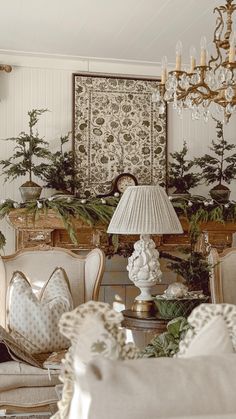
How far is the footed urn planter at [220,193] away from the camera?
543 cm

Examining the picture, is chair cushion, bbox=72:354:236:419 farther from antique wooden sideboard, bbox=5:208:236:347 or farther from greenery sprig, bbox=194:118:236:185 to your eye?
greenery sprig, bbox=194:118:236:185

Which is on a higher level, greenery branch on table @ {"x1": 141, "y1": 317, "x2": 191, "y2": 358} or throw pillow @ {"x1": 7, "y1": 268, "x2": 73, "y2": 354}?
greenery branch on table @ {"x1": 141, "y1": 317, "x2": 191, "y2": 358}

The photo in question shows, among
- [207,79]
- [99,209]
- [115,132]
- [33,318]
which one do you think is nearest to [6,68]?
[115,132]

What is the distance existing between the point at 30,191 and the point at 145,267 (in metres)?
1.89

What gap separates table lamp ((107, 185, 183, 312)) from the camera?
3.28 meters

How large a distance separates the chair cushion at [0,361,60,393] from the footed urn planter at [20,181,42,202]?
8.25 ft

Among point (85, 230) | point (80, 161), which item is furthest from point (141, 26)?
point (85, 230)

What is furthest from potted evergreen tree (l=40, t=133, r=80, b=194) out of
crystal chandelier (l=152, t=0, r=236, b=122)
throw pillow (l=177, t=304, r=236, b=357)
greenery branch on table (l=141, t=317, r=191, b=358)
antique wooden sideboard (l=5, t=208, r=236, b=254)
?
throw pillow (l=177, t=304, r=236, b=357)

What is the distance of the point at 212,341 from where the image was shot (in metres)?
1.13

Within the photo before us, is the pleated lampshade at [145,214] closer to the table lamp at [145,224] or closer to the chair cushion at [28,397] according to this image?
the table lamp at [145,224]

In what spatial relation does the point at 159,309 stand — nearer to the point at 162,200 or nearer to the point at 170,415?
the point at 162,200

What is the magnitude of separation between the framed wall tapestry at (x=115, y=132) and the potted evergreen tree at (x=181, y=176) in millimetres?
118

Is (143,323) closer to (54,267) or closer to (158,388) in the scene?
(54,267)

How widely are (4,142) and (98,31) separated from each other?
1356 millimetres
